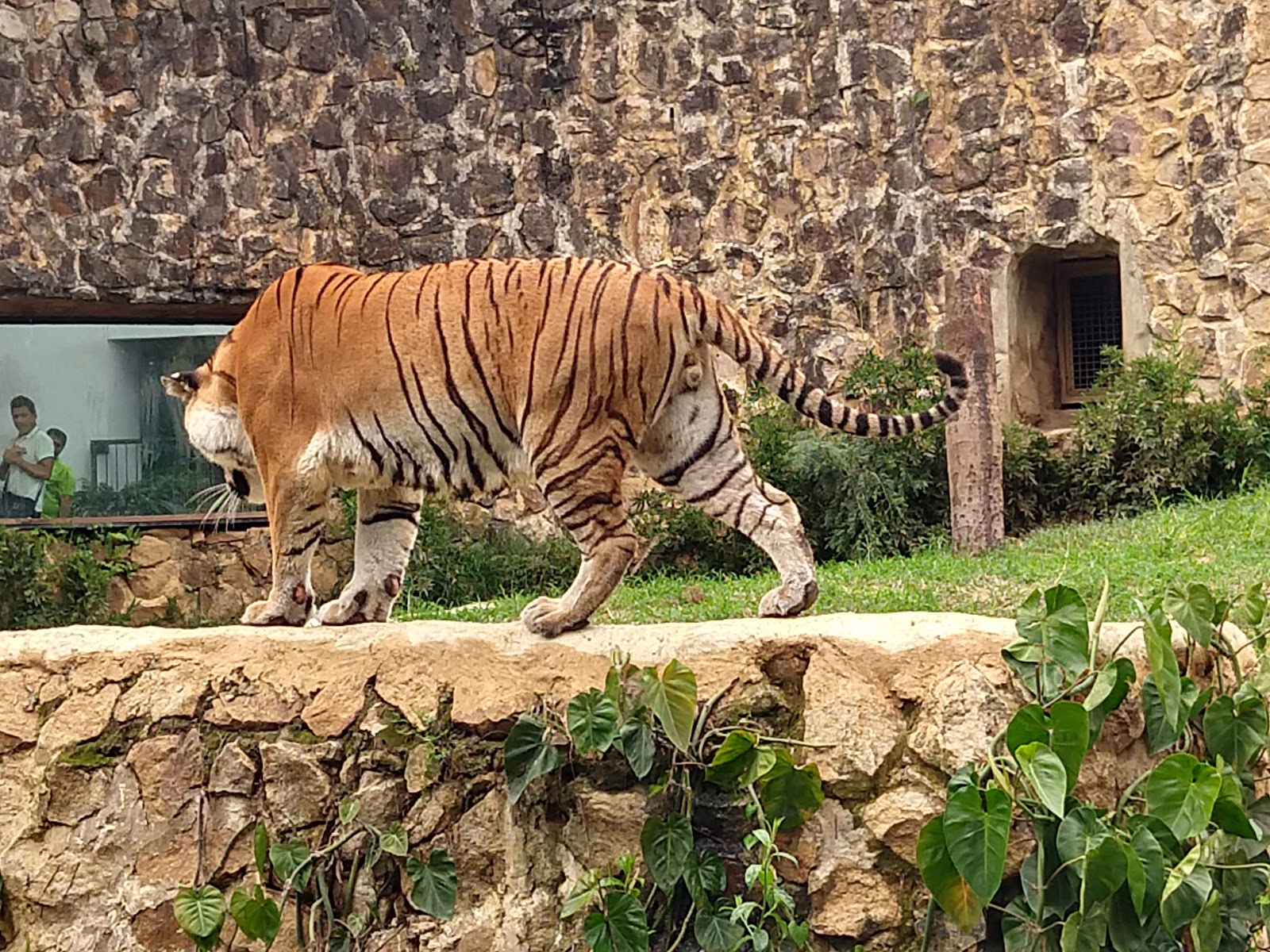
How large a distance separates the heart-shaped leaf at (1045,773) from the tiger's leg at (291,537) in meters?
2.61

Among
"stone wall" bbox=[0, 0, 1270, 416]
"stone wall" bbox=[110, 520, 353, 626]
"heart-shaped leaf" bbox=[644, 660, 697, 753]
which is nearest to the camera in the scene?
"heart-shaped leaf" bbox=[644, 660, 697, 753]

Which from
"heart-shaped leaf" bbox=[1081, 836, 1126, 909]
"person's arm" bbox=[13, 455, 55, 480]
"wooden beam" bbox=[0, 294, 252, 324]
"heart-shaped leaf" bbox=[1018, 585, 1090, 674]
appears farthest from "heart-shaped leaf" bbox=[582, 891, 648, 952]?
"person's arm" bbox=[13, 455, 55, 480]

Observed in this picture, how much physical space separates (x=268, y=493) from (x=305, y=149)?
20.7 ft

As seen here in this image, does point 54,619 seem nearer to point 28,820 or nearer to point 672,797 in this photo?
point 28,820

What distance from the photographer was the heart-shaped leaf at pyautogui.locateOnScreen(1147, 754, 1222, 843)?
3.85 metres

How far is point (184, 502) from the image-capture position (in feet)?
38.0

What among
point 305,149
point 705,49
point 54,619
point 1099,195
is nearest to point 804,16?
point 705,49

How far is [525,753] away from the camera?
4469 mm

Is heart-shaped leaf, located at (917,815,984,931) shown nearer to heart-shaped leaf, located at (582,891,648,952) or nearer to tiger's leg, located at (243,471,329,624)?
heart-shaped leaf, located at (582,891,648,952)

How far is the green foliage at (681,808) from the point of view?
4195mm

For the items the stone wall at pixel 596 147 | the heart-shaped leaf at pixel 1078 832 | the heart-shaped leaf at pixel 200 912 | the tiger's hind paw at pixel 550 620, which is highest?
the stone wall at pixel 596 147

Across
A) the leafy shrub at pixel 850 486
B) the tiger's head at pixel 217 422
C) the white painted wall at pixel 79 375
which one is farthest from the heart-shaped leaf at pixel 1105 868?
the white painted wall at pixel 79 375

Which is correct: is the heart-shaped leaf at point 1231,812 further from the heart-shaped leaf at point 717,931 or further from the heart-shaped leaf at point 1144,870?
the heart-shaped leaf at point 717,931

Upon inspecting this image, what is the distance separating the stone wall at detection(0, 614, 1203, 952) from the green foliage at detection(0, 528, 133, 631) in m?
5.52
